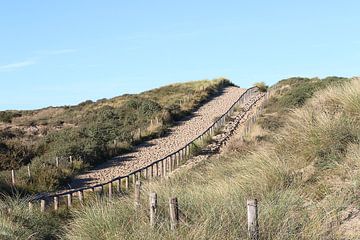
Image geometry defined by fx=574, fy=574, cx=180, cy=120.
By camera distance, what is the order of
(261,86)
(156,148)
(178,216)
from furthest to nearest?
(261,86) < (156,148) < (178,216)

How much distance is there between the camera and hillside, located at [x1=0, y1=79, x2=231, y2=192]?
81.5 feet

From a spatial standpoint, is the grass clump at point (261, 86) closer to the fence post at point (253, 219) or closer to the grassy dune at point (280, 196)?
the grassy dune at point (280, 196)

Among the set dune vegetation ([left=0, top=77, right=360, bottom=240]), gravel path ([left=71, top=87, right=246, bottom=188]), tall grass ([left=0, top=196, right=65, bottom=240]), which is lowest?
gravel path ([left=71, top=87, right=246, bottom=188])

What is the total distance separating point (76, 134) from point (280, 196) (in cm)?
2779

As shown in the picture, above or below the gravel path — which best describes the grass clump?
above

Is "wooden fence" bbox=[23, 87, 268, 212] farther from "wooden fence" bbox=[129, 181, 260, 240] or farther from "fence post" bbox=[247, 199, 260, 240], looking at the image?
"fence post" bbox=[247, 199, 260, 240]

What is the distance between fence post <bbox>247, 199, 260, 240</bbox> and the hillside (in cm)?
1588

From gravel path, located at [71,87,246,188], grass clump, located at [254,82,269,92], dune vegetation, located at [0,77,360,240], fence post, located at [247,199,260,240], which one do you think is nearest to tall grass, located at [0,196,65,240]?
dune vegetation, located at [0,77,360,240]

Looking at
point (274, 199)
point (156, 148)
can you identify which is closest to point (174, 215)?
point (274, 199)

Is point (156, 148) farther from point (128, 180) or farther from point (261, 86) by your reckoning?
point (261, 86)

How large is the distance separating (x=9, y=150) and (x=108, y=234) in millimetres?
24580

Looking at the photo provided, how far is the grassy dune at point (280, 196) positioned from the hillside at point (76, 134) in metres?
12.6

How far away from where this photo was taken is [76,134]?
3475 centimetres

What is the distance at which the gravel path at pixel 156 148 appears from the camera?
2472 cm
